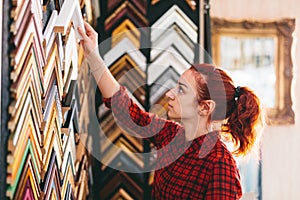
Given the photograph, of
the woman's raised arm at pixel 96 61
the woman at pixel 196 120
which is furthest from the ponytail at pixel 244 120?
the woman's raised arm at pixel 96 61

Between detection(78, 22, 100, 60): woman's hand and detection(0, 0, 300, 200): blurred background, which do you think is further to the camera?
detection(78, 22, 100, 60): woman's hand

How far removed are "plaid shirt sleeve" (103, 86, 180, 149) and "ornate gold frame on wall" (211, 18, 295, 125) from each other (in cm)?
161

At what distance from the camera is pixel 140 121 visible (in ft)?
7.89

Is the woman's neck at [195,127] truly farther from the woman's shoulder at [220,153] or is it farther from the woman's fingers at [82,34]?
the woman's fingers at [82,34]

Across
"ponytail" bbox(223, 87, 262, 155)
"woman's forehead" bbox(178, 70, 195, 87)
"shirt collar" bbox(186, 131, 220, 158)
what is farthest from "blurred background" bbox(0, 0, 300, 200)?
"woman's forehead" bbox(178, 70, 195, 87)

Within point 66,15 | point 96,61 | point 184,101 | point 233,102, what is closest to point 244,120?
point 233,102

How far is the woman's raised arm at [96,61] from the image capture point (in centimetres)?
219

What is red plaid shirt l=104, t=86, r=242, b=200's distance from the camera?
212 centimetres

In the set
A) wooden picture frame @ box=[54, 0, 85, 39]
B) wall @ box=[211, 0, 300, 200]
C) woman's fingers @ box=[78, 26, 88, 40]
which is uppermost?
wooden picture frame @ box=[54, 0, 85, 39]

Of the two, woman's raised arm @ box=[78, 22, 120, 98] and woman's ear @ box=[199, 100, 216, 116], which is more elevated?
woman's raised arm @ box=[78, 22, 120, 98]

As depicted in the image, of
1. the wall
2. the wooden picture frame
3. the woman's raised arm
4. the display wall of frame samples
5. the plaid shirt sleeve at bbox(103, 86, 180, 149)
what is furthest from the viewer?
the wall

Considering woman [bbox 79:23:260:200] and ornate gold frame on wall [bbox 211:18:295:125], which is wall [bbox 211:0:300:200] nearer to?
ornate gold frame on wall [bbox 211:18:295:125]

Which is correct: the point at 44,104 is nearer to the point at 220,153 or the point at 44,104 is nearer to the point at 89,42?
the point at 89,42

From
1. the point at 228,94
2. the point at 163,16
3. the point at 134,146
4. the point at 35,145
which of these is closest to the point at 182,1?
the point at 163,16
